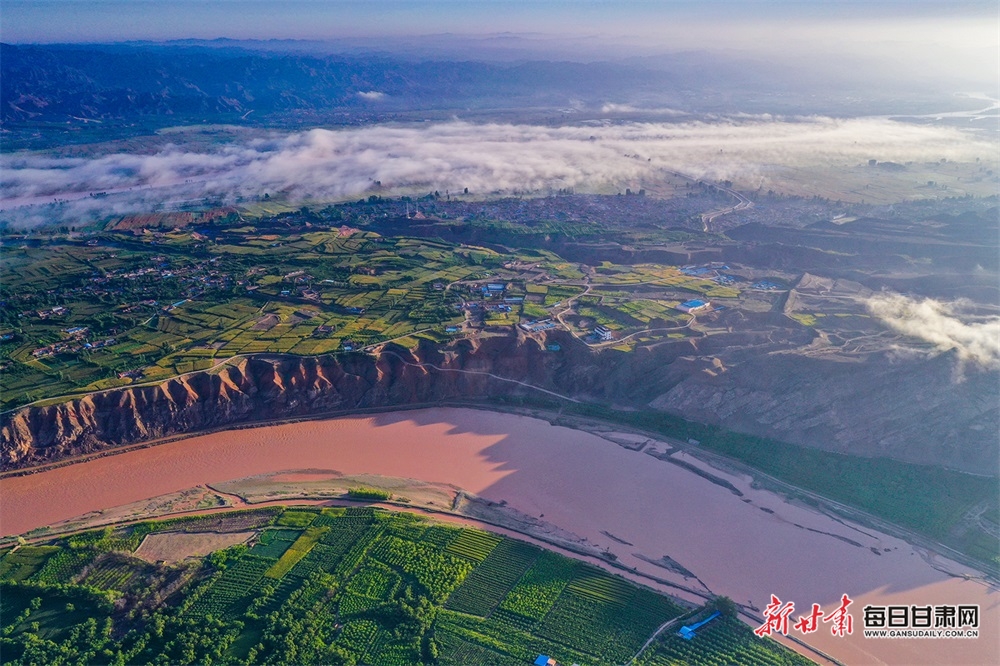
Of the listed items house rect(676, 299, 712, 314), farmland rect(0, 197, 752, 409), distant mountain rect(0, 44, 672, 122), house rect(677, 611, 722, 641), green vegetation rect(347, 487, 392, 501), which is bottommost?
green vegetation rect(347, 487, 392, 501)

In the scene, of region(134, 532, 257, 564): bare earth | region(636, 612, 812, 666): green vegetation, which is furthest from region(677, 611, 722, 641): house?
region(134, 532, 257, 564): bare earth

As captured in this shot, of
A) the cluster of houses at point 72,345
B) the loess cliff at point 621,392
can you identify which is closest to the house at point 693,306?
the loess cliff at point 621,392

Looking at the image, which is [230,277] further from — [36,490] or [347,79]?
[347,79]

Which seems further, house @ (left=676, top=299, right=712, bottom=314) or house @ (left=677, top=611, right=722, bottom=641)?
house @ (left=676, top=299, right=712, bottom=314)

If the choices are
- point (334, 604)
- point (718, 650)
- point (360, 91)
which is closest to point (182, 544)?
point (334, 604)

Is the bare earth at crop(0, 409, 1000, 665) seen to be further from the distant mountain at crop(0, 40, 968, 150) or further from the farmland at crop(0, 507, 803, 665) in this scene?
the distant mountain at crop(0, 40, 968, 150)

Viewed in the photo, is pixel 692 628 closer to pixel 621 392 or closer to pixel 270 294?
pixel 621 392
